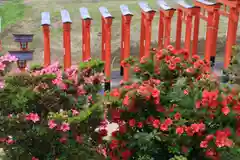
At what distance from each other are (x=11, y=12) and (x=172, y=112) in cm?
1225

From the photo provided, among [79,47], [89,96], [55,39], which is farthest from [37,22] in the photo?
[89,96]

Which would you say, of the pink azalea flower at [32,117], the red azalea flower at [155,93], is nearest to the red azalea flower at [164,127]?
the red azalea flower at [155,93]

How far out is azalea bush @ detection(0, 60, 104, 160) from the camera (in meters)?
4.01

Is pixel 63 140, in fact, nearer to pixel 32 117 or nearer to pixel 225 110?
pixel 32 117

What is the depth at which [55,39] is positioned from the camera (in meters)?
14.0

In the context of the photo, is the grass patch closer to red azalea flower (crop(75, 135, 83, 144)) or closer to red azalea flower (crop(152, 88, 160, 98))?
red azalea flower (crop(75, 135, 83, 144))

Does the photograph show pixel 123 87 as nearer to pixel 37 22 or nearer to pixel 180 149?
A: pixel 180 149

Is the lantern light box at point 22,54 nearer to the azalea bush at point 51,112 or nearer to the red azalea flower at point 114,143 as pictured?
the azalea bush at point 51,112

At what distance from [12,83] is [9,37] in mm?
10499

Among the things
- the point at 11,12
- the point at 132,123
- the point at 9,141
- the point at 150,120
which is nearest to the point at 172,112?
the point at 150,120

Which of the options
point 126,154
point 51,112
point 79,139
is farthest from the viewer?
point 126,154

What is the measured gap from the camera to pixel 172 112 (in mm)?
4254

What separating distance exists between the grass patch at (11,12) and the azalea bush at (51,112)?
10.9 m

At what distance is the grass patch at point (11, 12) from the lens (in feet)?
48.6
